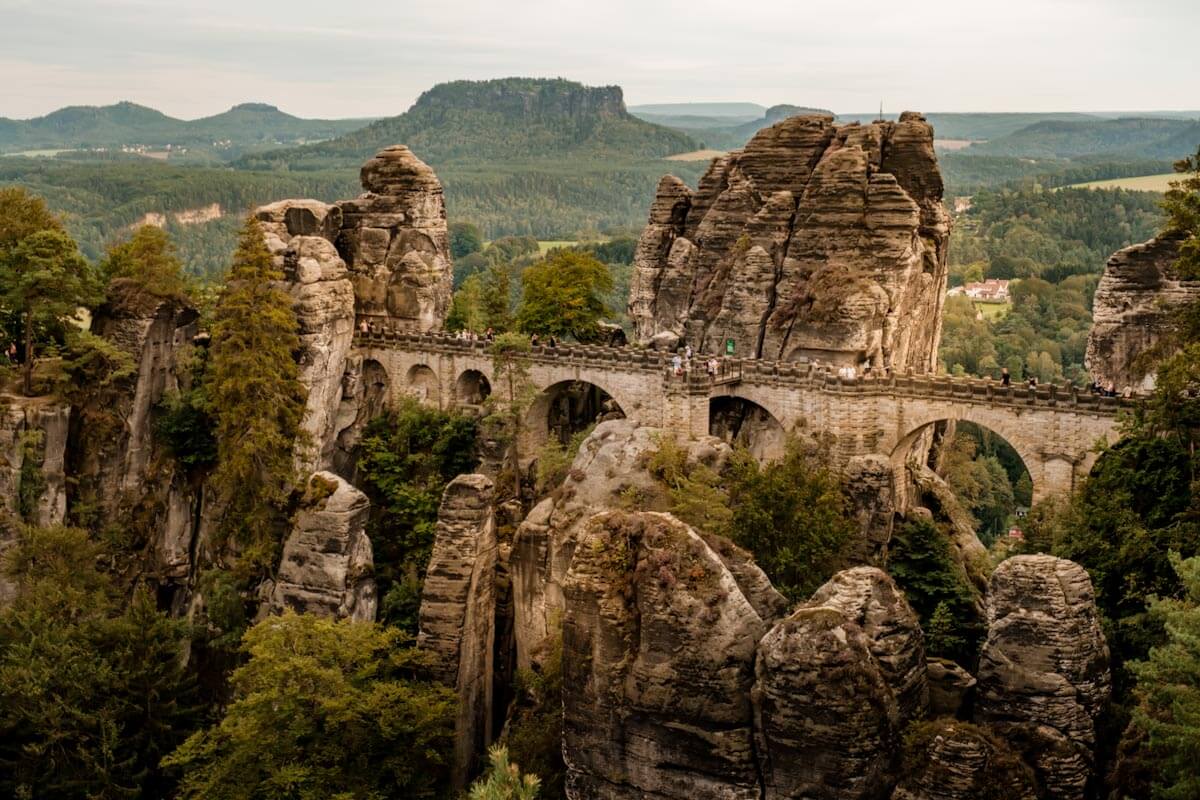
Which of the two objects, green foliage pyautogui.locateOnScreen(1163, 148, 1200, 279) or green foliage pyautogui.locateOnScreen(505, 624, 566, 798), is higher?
green foliage pyautogui.locateOnScreen(1163, 148, 1200, 279)

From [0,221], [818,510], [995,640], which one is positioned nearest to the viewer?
[995,640]

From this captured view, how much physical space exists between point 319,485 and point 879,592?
83.8ft

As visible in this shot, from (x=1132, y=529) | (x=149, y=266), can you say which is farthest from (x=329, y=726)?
(x=149, y=266)

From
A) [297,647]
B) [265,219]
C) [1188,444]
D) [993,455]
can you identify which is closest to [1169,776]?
[1188,444]

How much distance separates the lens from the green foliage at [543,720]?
97.7 ft

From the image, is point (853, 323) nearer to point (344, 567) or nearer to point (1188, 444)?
point (1188, 444)

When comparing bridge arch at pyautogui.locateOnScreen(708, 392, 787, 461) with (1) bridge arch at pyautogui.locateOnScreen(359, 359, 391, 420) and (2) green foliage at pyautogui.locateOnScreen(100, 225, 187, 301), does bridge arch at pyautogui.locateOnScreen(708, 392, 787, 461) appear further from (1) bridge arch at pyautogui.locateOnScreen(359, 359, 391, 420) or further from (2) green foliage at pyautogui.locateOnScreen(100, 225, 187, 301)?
(2) green foliage at pyautogui.locateOnScreen(100, 225, 187, 301)

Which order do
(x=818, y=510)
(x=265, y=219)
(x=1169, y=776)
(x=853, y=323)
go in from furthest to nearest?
(x=265, y=219)
(x=853, y=323)
(x=818, y=510)
(x=1169, y=776)

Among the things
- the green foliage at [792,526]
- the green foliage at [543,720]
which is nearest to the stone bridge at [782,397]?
the green foliage at [792,526]

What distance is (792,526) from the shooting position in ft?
118

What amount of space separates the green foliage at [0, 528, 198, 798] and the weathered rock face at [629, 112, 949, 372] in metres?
21.8

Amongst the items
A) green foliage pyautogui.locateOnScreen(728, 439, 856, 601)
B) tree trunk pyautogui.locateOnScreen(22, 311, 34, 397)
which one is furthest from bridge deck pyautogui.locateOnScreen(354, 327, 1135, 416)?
tree trunk pyautogui.locateOnScreen(22, 311, 34, 397)

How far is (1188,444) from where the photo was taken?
34094mm

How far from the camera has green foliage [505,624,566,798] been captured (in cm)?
2978
